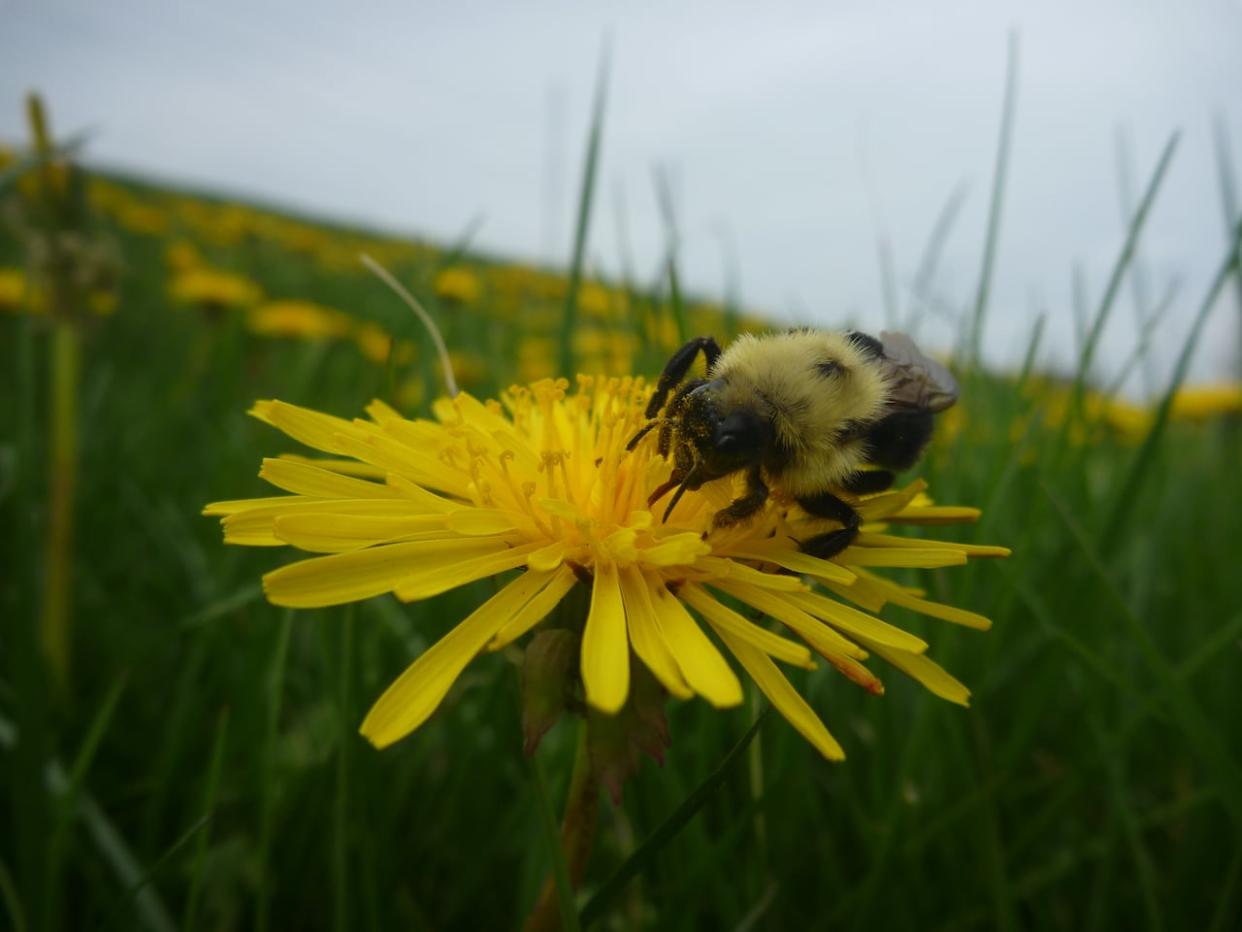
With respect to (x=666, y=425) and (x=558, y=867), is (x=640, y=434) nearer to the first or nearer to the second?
(x=666, y=425)

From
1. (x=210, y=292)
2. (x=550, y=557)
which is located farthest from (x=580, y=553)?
(x=210, y=292)

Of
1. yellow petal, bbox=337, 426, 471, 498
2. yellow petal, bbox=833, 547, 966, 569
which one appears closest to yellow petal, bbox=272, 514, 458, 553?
yellow petal, bbox=337, 426, 471, 498

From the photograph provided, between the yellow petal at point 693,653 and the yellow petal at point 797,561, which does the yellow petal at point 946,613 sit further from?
the yellow petal at point 693,653

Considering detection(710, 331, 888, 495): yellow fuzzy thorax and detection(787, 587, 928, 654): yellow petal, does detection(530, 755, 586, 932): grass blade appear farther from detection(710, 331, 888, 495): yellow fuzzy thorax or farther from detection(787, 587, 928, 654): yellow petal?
detection(710, 331, 888, 495): yellow fuzzy thorax

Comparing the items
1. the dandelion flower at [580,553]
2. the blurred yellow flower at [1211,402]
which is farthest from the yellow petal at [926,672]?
the blurred yellow flower at [1211,402]

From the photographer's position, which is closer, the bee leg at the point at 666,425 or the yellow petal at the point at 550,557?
the yellow petal at the point at 550,557

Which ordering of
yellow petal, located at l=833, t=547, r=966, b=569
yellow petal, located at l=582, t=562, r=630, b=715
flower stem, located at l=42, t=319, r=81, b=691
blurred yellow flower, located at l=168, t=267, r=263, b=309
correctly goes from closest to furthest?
yellow petal, located at l=582, t=562, r=630, b=715 → yellow petal, located at l=833, t=547, r=966, b=569 → flower stem, located at l=42, t=319, r=81, b=691 → blurred yellow flower, located at l=168, t=267, r=263, b=309
